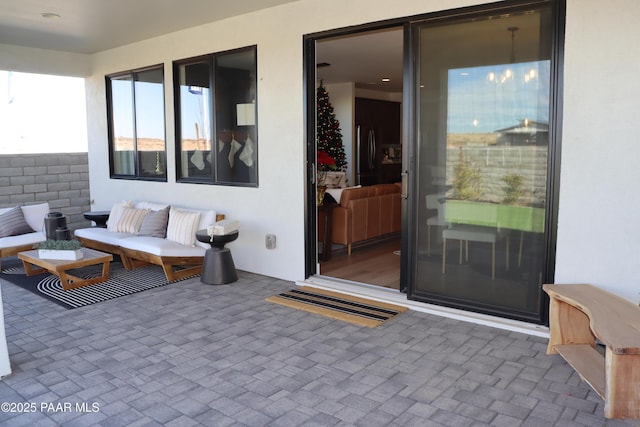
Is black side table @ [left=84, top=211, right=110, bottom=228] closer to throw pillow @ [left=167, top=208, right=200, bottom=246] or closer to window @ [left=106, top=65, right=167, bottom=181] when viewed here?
window @ [left=106, top=65, right=167, bottom=181]

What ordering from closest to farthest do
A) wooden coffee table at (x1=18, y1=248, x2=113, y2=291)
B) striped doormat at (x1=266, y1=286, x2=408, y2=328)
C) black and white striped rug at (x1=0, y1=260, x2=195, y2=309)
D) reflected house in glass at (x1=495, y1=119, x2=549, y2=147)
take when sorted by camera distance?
reflected house in glass at (x1=495, y1=119, x2=549, y2=147), striped doormat at (x1=266, y1=286, x2=408, y2=328), black and white striped rug at (x1=0, y1=260, x2=195, y2=309), wooden coffee table at (x1=18, y1=248, x2=113, y2=291)

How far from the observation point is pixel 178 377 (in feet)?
10.4

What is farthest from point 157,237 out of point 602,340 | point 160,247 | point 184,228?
point 602,340

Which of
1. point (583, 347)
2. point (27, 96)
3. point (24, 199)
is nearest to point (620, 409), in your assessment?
point (583, 347)

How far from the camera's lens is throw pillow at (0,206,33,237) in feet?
20.5

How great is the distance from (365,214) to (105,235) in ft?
10.8

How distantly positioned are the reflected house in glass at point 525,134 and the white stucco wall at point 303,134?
159 millimetres

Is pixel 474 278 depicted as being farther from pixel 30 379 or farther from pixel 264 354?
pixel 30 379

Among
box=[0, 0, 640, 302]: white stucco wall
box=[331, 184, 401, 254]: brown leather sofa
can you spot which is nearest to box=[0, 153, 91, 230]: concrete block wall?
→ box=[0, 0, 640, 302]: white stucco wall

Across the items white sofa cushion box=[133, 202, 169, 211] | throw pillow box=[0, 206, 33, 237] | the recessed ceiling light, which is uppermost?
the recessed ceiling light

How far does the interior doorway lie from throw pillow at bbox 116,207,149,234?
7.26 feet

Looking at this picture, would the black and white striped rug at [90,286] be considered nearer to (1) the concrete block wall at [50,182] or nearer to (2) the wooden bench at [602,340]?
(1) the concrete block wall at [50,182]

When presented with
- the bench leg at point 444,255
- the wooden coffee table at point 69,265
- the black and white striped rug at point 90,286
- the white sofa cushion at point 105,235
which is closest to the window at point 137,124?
the white sofa cushion at point 105,235

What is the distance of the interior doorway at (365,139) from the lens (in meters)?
5.98
